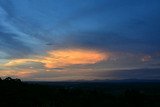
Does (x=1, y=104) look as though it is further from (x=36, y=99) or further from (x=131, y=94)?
(x=131, y=94)

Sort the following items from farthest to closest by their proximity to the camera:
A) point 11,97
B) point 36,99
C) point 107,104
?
point 107,104 < point 36,99 < point 11,97

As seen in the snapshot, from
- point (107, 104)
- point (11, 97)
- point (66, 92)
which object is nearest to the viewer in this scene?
point (11, 97)

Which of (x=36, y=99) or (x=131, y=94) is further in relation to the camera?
(x=131, y=94)

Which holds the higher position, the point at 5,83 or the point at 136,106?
the point at 5,83

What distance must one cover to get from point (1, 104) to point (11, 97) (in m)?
1.99

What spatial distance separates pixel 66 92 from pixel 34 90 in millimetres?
5558

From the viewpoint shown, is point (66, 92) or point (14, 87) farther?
point (66, 92)

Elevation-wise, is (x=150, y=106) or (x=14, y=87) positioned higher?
(x=14, y=87)

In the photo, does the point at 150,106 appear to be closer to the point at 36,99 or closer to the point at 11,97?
the point at 36,99

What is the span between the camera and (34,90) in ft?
98.4

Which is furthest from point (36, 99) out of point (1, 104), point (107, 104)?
point (107, 104)

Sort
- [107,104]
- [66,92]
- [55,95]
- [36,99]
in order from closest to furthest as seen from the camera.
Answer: [36,99] < [107,104] < [55,95] < [66,92]

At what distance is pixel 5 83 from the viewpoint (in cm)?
2844

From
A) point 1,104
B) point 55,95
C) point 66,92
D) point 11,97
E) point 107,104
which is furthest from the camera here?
point 66,92
